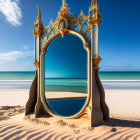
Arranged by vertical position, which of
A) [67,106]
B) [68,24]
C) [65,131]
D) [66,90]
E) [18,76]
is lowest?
[65,131]

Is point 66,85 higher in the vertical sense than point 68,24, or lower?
lower

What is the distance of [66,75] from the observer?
3787 millimetres

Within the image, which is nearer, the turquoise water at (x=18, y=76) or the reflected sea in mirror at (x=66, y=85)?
the reflected sea in mirror at (x=66, y=85)

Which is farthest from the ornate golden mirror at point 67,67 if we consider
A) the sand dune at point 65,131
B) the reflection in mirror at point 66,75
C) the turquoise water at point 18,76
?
the turquoise water at point 18,76

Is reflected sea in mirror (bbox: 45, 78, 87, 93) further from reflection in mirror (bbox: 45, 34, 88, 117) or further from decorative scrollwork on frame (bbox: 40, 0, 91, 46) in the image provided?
decorative scrollwork on frame (bbox: 40, 0, 91, 46)

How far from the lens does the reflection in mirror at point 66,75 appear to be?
136 inches

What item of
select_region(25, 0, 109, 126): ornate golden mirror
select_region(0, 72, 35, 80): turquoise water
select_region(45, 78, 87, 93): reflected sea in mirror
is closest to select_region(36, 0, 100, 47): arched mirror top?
select_region(25, 0, 109, 126): ornate golden mirror

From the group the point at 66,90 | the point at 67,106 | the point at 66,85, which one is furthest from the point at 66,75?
the point at 67,106

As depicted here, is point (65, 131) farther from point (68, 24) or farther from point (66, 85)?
point (68, 24)

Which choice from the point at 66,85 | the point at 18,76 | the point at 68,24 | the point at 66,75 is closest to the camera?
the point at 68,24

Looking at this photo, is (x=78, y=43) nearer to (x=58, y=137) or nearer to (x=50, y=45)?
(x=50, y=45)

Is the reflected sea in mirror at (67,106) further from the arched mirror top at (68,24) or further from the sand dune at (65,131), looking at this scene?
the arched mirror top at (68,24)

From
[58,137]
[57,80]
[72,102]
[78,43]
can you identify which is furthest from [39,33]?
[58,137]

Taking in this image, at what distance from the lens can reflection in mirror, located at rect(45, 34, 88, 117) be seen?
3445 millimetres
